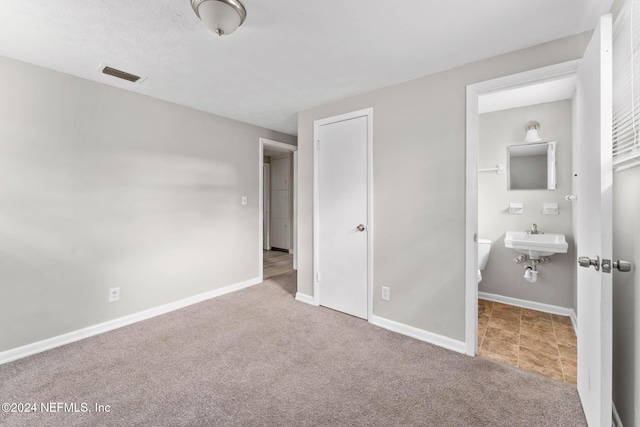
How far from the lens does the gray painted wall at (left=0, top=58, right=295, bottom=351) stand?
2.13 metres

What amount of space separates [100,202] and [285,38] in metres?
2.20

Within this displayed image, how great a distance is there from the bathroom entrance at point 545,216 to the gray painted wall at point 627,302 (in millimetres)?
116

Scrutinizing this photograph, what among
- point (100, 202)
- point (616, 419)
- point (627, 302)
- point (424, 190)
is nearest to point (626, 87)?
point (627, 302)

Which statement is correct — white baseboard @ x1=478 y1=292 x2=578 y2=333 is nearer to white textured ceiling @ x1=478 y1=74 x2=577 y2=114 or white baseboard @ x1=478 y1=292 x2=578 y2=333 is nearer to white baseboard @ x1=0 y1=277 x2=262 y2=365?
white textured ceiling @ x1=478 y1=74 x2=577 y2=114

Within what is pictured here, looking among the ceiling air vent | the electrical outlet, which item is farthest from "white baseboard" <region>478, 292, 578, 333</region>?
the ceiling air vent

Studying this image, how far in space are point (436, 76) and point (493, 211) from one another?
1879 mm

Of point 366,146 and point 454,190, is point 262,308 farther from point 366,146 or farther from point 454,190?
point 454,190

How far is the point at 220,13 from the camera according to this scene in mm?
1473

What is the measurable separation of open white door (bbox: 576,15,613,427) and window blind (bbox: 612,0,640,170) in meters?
0.08

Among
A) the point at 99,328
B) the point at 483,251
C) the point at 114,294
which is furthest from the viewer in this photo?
the point at 483,251

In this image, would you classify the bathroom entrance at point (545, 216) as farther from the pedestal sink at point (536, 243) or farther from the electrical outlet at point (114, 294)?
the electrical outlet at point (114, 294)

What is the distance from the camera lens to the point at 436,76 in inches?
91.3

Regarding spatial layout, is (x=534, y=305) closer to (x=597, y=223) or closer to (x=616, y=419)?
(x=616, y=419)

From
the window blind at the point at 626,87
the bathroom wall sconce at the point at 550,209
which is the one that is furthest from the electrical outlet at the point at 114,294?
the bathroom wall sconce at the point at 550,209
